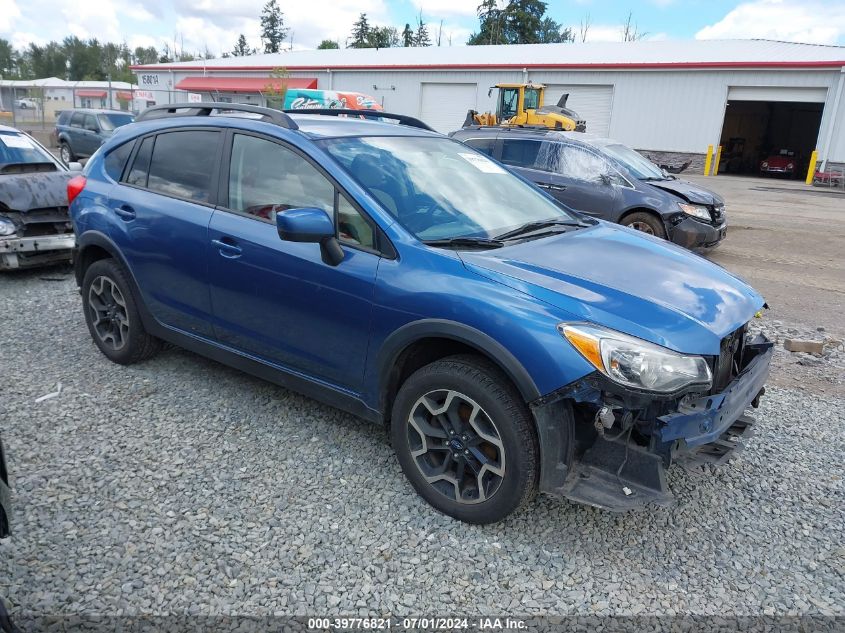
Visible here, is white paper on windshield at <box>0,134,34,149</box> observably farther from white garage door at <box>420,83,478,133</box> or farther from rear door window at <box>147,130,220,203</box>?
white garage door at <box>420,83,478,133</box>

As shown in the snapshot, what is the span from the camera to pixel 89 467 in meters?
3.29

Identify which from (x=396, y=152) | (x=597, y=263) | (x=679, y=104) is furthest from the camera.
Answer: (x=679, y=104)

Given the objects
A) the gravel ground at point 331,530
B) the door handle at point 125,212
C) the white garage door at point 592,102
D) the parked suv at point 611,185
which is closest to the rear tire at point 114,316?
the door handle at point 125,212

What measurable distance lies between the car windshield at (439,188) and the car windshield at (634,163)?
6.12 meters

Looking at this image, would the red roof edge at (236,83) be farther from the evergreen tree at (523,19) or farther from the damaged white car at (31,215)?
the evergreen tree at (523,19)

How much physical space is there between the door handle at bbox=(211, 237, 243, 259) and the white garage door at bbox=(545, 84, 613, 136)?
27.6m

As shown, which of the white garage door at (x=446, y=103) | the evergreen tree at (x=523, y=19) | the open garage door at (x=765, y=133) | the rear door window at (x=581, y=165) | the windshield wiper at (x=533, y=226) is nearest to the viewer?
the windshield wiper at (x=533, y=226)

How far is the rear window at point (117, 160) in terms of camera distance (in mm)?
4391

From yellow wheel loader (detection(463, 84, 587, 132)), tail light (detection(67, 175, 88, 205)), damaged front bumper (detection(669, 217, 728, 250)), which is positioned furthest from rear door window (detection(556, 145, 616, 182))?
yellow wheel loader (detection(463, 84, 587, 132))

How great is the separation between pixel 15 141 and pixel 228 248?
225 inches

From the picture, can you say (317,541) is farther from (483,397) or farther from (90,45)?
(90,45)

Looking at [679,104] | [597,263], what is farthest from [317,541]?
[679,104]

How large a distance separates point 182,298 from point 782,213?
1551 centimetres

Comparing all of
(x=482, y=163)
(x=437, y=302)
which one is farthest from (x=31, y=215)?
Result: (x=437, y=302)
